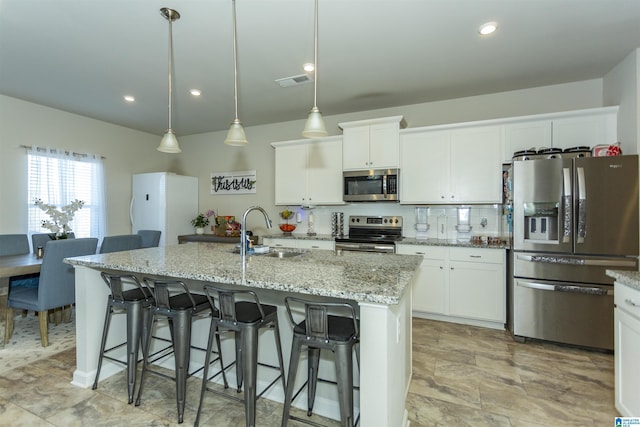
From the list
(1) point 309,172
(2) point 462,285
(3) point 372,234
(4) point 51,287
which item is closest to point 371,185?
(3) point 372,234

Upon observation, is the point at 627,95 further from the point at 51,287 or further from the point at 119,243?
the point at 51,287

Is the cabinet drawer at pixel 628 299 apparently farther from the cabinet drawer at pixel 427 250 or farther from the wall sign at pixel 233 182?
the wall sign at pixel 233 182

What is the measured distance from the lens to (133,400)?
81.7 inches

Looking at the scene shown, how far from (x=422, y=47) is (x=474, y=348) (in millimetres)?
2738

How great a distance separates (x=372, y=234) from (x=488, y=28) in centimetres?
259

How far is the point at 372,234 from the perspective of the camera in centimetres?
426

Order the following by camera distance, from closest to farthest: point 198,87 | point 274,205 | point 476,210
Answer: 1. point 198,87
2. point 476,210
3. point 274,205

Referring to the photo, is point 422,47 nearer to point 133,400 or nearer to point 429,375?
point 429,375

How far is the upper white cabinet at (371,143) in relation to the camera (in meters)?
3.84

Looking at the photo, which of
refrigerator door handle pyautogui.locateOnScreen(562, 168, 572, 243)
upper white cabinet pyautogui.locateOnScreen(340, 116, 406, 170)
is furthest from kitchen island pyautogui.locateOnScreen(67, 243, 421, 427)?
upper white cabinet pyautogui.locateOnScreen(340, 116, 406, 170)

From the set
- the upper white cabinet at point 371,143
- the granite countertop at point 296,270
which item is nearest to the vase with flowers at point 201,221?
the upper white cabinet at point 371,143

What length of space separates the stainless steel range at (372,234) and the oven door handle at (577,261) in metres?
1.32

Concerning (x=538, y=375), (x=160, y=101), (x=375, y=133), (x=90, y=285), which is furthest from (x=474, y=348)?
(x=160, y=101)

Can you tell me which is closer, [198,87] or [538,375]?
[538,375]
